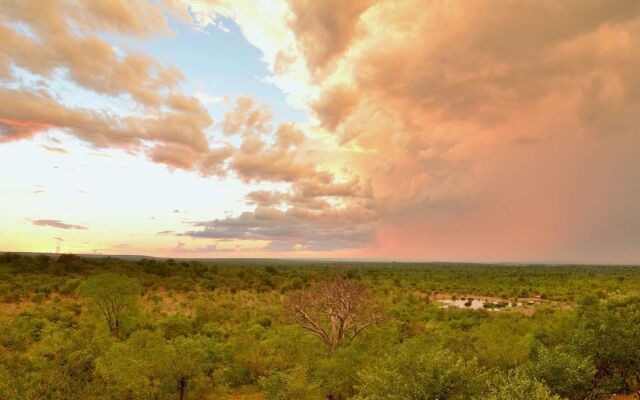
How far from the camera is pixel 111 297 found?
1821 inches

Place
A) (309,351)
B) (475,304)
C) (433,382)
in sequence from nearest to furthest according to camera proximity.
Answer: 1. (433,382)
2. (309,351)
3. (475,304)

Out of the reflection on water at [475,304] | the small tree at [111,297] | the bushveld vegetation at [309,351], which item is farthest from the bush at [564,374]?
the reflection on water at [475,304]

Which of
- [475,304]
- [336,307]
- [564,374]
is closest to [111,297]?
[336,307]

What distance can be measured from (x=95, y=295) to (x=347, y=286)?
102 feet

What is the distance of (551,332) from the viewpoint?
116 ft

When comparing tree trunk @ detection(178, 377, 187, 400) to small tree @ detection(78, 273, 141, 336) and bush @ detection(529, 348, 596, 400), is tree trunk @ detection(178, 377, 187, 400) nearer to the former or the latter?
small tree @ detection(78, 273, 141, 336)

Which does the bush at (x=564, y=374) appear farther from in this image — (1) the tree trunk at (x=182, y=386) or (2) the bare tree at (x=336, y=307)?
(1) the tree trunk at (x=182, y=386)

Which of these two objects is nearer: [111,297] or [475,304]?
[111,297]

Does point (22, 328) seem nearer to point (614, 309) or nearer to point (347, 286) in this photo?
point (347, 286)

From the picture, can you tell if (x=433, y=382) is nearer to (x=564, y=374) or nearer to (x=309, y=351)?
(x=564, y=374)

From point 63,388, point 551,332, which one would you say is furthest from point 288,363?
point 551,332

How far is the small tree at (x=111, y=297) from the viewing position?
149ft

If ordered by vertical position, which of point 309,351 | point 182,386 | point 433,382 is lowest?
point 182,386

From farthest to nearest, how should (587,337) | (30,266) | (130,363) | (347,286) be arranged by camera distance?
(30,266) < (347,286) < (587,337) < (130,363)
